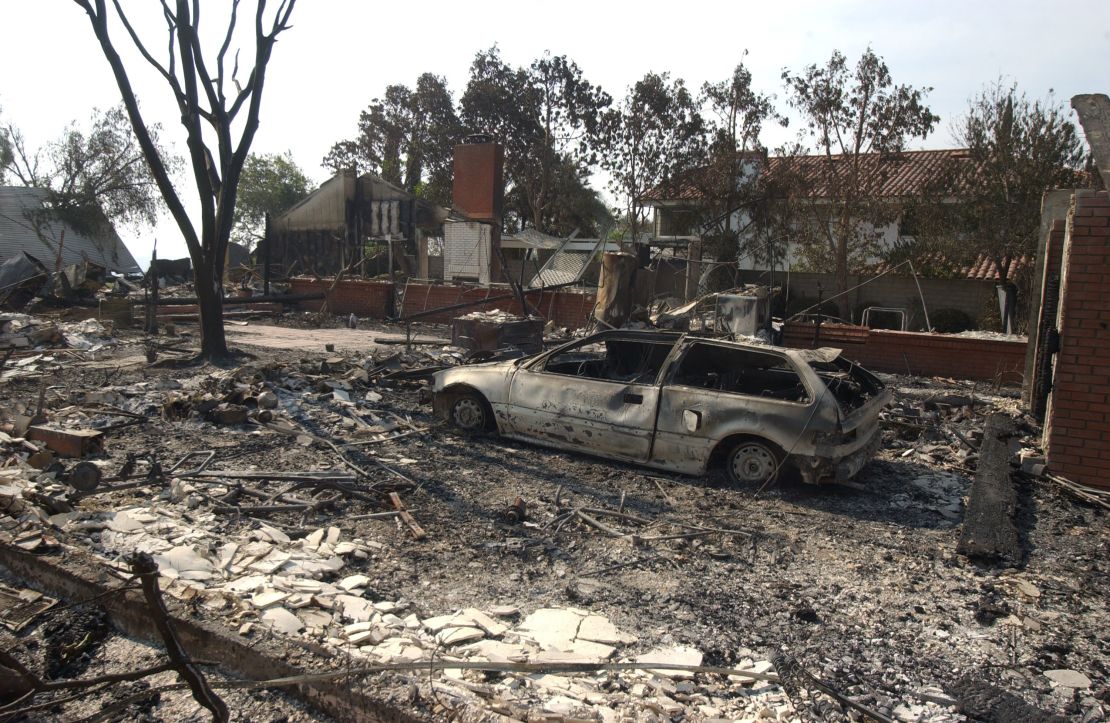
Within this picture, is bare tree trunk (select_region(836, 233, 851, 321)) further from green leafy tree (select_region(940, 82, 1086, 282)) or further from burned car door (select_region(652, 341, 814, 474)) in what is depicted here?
burned car door (select_region(652, 341, 814, 474))

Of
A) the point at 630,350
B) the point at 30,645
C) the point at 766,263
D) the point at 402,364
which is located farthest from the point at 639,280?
the point at 766,263

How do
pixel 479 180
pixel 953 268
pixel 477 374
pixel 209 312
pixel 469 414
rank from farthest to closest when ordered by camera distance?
pixel 479 180 → pixel 953 268 → pixel 209 312 → pixel 469 414 → pixel 477 374

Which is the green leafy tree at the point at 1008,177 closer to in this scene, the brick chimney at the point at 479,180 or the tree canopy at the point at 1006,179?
the tree canopy at the point at 1006,179

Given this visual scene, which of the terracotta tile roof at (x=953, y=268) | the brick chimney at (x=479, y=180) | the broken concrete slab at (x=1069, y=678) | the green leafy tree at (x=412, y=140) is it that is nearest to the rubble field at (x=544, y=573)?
the broken concrete slab at (x=1069, y=678)

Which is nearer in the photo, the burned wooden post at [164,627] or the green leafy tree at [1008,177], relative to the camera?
the burned wooden post at [164,627]

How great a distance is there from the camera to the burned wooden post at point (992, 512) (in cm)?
487

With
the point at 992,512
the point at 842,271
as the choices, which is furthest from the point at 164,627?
the point at 842,271

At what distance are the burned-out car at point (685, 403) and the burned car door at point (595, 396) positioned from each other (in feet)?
0.03

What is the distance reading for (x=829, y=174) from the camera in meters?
24.0

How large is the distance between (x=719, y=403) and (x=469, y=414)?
2834 mm

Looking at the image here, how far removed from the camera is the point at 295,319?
68.9 ft

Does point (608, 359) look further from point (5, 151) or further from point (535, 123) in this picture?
point (5, 151)

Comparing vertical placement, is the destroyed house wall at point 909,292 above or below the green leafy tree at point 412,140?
below

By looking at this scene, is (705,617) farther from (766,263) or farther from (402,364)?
(766,263)
